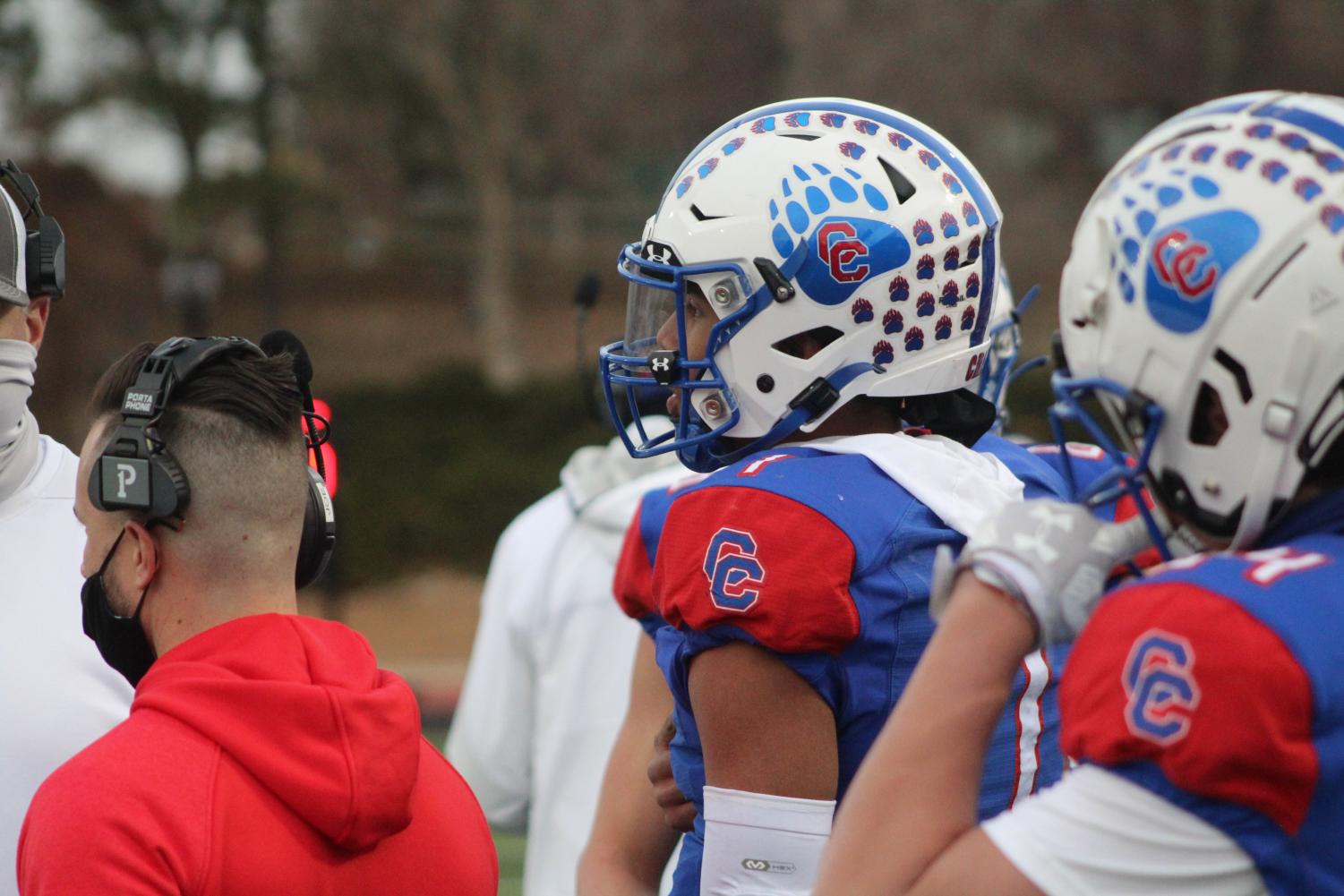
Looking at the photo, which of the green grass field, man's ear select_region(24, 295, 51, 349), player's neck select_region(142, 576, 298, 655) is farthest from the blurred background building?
player's neck select_region(142, 576, 298, 655)

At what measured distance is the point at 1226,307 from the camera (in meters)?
1.57

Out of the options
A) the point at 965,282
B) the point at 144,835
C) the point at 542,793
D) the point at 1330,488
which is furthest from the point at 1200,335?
the point at 542,793

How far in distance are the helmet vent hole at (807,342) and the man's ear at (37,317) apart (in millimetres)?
1525

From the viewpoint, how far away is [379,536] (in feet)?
57.7

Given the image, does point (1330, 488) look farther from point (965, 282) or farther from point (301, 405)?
point (301, 405)

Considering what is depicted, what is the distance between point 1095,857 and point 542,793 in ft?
9.78

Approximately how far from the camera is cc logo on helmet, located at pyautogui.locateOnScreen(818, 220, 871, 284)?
2.39m

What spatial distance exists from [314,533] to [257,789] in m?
0.51

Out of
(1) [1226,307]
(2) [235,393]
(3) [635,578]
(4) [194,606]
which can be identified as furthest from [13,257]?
(1) [1226,307]

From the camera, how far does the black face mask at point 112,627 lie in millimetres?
2229

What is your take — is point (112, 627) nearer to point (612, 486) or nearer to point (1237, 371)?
point (1237, 371)

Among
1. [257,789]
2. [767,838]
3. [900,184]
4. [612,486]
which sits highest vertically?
[900,184]

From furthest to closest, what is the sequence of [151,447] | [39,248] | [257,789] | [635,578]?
[39,248] < [635,578] < [151,447] < [257,789]

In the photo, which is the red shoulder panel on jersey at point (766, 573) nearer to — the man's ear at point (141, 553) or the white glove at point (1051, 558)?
the white glove at point (1051, 558)
